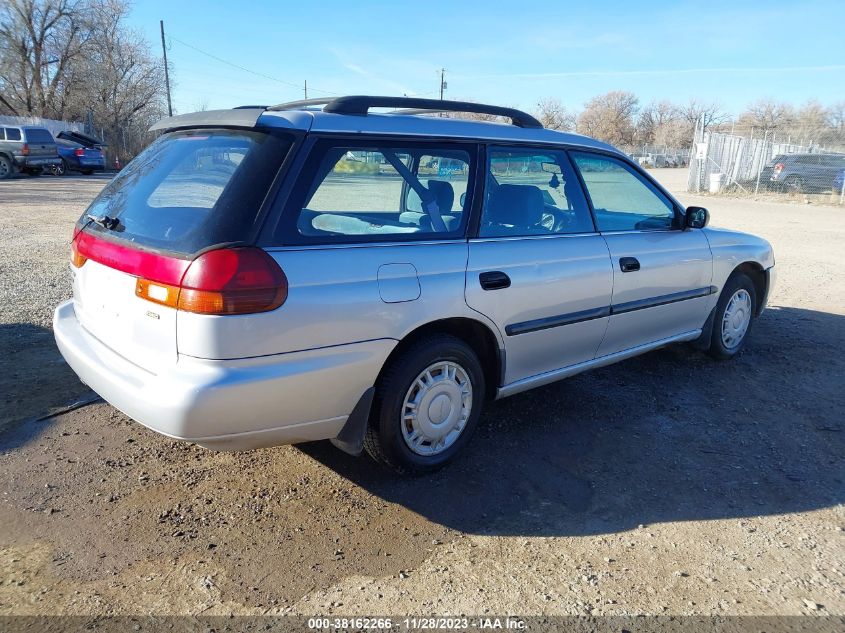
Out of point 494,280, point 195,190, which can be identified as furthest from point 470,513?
point 195,190

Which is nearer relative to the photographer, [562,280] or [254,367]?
[254,367]

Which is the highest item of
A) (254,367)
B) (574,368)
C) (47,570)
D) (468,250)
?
(468,250)

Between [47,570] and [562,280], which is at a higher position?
[562,280]

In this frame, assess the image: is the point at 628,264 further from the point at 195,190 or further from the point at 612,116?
the point at 612,116

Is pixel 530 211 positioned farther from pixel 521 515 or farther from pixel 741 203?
pixel 741 203

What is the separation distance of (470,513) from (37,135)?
89.5 feet

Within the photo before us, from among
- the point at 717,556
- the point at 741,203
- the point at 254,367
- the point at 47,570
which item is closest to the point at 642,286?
the point at 717,556

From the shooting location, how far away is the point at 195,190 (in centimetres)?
286

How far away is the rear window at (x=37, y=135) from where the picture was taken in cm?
2402

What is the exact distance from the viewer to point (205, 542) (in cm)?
275

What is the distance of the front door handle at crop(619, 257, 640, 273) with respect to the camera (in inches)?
156

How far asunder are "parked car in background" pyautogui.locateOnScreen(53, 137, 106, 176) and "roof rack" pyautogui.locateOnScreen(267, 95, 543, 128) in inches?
1130

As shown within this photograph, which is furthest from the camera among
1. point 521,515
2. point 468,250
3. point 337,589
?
point 468,250

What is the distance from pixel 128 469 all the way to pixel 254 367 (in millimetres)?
1275
